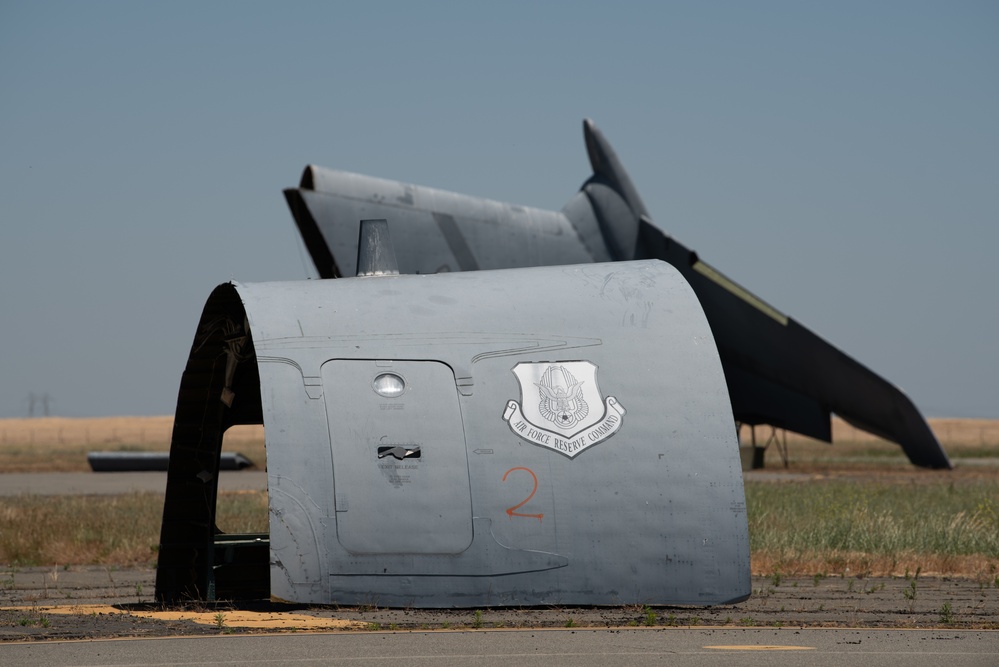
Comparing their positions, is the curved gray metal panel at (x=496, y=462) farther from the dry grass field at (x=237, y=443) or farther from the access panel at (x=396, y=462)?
the dry grass field at (x=237, y=443)

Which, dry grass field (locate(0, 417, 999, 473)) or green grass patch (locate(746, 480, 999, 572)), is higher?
dry grass field (locate(0, 417, 999, 473))

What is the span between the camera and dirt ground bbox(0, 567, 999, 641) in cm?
1044

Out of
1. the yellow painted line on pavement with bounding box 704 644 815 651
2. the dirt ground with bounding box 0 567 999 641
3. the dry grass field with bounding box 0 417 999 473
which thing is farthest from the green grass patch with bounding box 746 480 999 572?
the dry grass field with bounding box 0 417 999 473

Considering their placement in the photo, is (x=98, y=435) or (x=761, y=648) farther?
(x=98, y=435)

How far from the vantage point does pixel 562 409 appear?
11.1m

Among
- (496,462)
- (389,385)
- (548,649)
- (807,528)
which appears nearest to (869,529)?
(807,528)

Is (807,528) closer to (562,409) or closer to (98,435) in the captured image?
(562,409)

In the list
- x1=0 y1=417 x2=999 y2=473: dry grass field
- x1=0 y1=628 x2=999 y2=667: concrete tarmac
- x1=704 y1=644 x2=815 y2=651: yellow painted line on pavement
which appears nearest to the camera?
x1=0 y1=628 x2=999 y2=667: concrete tarmac

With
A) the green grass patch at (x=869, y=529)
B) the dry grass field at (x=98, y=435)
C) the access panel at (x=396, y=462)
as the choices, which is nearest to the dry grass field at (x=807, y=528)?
the green grass patch at (x=869, y=529)

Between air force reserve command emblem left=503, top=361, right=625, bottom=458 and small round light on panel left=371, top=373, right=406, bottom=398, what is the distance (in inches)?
39.2

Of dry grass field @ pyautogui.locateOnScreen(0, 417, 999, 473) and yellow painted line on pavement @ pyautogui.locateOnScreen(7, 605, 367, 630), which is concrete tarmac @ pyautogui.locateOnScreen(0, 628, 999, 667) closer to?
yellow painted line on pavement @ pyautogui.locateOnScreen(7, 605, 367, 630)

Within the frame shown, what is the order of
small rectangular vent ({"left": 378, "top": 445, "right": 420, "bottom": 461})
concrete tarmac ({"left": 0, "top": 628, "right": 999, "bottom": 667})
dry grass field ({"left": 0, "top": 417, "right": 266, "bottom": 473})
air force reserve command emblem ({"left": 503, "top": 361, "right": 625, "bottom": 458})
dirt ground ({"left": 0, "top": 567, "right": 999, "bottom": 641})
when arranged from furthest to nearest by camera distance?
1. dry grass field ({"left": 0, "top": 417, "right": 266, "bottom": 473})
2. air force reserve command emblem ({"left": 503, "top": 361, "right": 625, "bottom": 458})
3. small rectangular vent ({"left": 378, "top": 445, "right": 420, "bottom": 461})
4. dirt ground ({"left": 0, "top": 567, "right": 999, "bottom": 641})
5. concrete tarmac ({"left": 0, "top": 628, "right": 999, "bottom": 667})

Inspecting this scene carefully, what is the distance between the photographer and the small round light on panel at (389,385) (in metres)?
11.0

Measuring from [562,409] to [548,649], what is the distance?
250 centimetres
